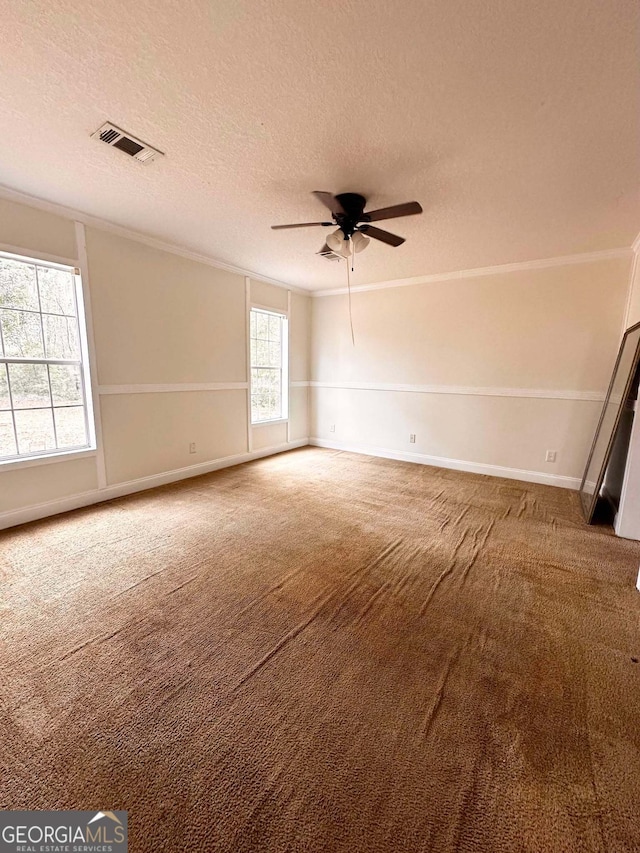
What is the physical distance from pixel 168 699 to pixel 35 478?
2.46 metres

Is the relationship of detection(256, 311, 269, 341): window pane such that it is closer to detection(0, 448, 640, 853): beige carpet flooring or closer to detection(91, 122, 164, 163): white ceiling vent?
detection(91, 122, 164, 163): white ceiling vent

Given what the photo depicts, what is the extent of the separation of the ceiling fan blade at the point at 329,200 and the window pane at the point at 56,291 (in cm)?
235

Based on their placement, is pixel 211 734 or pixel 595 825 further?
pixel 211 734

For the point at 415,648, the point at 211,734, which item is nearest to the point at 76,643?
the point at 211,734

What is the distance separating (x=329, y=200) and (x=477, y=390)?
3113mm

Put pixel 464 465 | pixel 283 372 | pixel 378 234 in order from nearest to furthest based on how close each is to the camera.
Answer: pixel 378 234, pixel 464 465, pixel 283 372

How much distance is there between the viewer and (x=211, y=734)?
1.26 meters

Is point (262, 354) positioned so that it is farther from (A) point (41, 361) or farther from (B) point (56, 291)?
(A) point (41, 361)

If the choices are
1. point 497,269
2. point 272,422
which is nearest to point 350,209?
point 497,269

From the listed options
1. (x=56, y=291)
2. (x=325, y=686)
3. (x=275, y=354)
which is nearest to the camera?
(x=325, y=686)

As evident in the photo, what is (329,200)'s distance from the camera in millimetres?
2238

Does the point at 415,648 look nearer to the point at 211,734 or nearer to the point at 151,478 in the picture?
the point at 211,734

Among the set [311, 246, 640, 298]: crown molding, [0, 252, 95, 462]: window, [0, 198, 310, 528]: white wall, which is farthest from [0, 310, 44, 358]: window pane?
[311, 246, 640, 298]: crown molding

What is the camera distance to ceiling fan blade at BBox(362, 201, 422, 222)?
215 cm
